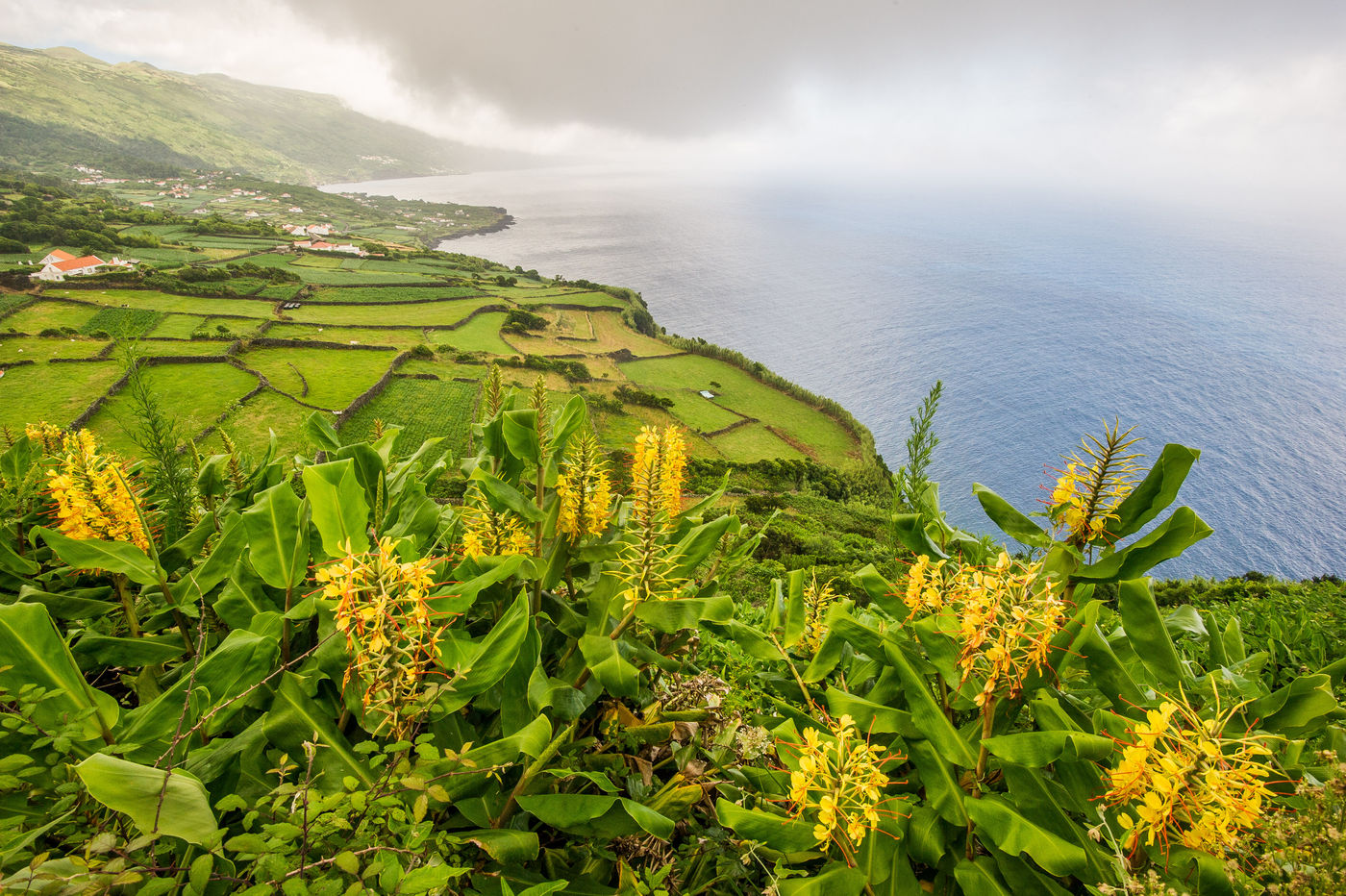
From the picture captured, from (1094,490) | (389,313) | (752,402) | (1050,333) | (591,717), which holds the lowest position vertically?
(752,402)

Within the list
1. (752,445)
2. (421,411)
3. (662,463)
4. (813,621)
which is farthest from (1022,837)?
(752,445)

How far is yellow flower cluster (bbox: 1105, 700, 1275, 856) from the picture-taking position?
1187mm

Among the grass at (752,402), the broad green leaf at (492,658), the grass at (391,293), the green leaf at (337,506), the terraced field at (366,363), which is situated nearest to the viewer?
the broad green leaf at (492,658)

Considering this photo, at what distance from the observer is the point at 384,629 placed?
137cm

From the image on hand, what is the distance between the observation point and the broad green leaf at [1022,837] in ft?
4.26

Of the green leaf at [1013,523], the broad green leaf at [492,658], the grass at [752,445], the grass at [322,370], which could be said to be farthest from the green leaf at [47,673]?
the grass at [752,445]

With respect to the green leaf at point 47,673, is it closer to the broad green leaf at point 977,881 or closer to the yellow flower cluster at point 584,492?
the yellow flower cluster at point 584,492

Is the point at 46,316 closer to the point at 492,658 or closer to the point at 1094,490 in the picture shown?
the point at 492,658

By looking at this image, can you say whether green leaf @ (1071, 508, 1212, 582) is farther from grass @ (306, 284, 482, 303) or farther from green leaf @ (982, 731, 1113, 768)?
grass @ (306, 284, 482, 303)

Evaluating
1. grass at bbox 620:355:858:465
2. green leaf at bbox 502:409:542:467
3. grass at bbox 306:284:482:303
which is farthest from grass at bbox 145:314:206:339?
green leaf at bbox 502:409:542:467

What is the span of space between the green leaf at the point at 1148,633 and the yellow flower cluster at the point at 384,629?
6.39 ft

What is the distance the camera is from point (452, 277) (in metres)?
66.4

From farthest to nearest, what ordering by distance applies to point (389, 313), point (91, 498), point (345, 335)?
point (389, 313) < point (345, 335) < point (91, 498)

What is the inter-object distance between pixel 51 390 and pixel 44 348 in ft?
26.6
